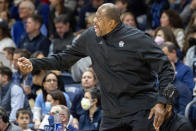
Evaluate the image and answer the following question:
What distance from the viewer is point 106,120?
5.30 meters

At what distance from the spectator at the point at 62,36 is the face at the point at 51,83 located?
165 centimetres

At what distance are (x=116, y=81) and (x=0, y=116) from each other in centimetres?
285

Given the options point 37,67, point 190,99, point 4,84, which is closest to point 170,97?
point 37,67

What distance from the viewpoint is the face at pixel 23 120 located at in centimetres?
817

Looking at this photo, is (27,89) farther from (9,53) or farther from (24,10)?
(24,10)

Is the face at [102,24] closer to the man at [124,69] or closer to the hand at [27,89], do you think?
the man at [124,69]

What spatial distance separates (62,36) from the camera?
423 inches

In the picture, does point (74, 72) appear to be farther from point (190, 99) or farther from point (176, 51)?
point (190, 99)

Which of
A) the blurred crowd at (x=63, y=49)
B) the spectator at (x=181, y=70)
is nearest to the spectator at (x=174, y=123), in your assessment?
the blurred crowd at (x=63, y=49)

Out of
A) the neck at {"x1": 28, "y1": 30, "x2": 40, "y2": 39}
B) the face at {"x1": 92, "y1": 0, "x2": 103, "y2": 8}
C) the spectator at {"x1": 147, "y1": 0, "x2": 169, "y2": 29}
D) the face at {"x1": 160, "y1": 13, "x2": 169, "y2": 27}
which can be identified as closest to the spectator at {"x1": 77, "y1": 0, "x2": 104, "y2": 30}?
the face at {"x1": 92, "y1": 0, "x2": 103, "y2": 8}

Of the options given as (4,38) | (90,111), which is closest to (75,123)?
(90,111)

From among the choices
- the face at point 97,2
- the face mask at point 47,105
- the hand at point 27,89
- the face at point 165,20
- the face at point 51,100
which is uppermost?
the face at point 97,2

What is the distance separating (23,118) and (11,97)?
0.73m

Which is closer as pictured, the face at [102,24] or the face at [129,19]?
the face at [102,24]
